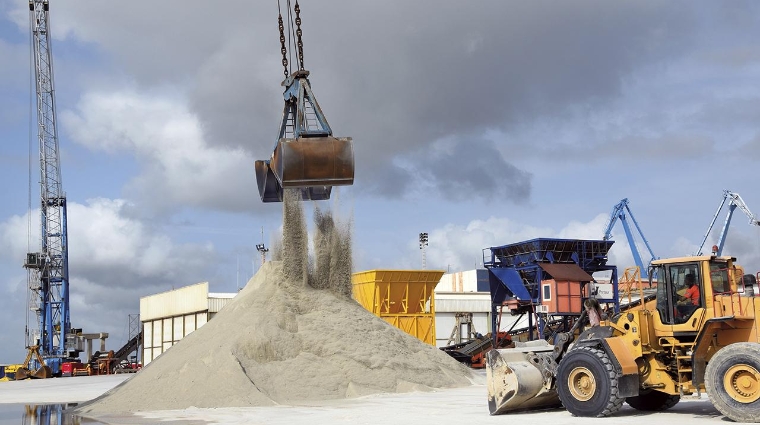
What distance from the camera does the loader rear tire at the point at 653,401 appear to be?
15.9 meters

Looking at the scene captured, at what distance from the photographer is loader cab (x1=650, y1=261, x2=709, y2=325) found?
573 inches

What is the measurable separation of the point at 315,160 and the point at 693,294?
10996 mm

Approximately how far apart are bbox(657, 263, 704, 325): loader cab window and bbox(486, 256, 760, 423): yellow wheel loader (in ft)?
0.06

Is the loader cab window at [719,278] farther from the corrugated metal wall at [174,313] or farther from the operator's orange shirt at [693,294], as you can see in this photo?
the corrugated metal wall at [174,313]

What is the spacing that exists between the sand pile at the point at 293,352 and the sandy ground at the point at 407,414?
95 centimetres

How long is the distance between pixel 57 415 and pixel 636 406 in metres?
14.9

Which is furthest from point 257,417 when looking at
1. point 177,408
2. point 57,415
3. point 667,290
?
point 667,290

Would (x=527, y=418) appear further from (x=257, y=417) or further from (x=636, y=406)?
(x=257, y=417)

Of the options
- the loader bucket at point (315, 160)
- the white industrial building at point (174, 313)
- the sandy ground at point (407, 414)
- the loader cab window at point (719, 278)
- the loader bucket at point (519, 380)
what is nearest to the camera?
the loader cab window at point (719, 278)

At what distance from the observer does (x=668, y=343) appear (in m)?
14.7

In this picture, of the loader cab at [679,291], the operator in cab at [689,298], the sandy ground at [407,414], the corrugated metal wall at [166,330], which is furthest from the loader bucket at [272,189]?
the corrugated metal wall at [166,330]

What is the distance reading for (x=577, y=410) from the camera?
14.9 metres

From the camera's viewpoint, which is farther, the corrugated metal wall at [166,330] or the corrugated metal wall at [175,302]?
the corrugated metal wall at [166,330]

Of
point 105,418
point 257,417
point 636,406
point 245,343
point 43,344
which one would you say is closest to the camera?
point 636,406
